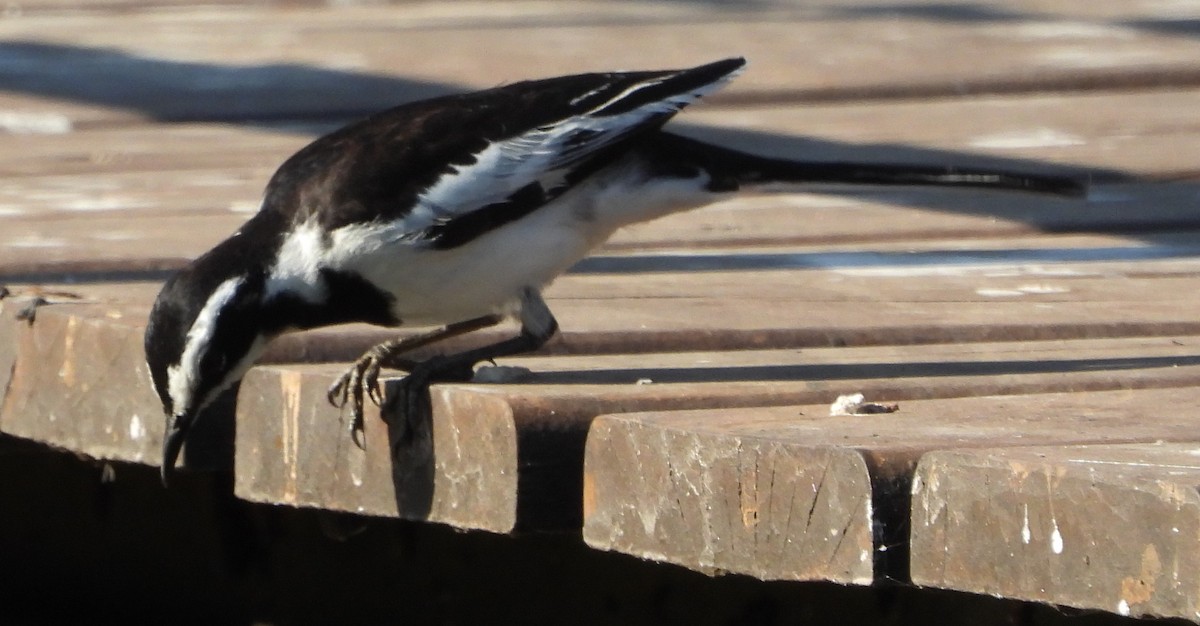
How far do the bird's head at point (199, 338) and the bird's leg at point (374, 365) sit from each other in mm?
207

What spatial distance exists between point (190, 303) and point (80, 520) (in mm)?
1015

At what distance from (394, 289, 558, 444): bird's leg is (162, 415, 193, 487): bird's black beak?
0.36m

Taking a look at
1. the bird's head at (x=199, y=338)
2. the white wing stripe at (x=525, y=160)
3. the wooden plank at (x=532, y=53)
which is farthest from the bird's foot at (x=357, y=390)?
the wooden plank at (x=532, y=53)

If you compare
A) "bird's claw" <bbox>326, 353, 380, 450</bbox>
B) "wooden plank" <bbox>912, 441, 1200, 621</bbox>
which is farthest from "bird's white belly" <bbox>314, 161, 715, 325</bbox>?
"wooden plank" <bbox>912, 441, 1200, 621</bbox>

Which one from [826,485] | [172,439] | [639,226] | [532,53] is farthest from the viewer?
[532,53]

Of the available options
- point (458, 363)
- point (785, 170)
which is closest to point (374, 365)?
point (458, 363)

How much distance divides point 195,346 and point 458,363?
42 cm

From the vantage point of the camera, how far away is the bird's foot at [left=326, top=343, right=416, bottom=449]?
2932 mm

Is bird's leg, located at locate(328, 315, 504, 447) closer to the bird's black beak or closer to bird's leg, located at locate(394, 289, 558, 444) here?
bird's leg, located at locate(394, 289, 558, 444)

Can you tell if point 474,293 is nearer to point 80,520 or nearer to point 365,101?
point 80,520

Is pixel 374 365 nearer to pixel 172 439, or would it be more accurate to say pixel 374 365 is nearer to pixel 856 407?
pixel 172 439

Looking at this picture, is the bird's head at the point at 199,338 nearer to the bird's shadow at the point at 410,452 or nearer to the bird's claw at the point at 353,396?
the bird's claw at the point at 353,396

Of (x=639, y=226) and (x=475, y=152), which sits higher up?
(x=475, y=152)

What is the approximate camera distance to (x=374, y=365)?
3260mm
